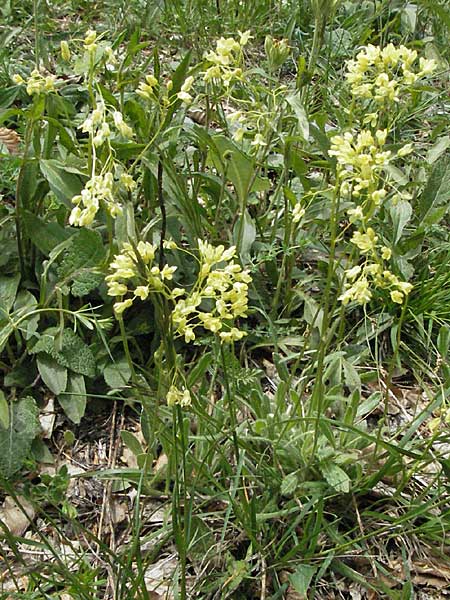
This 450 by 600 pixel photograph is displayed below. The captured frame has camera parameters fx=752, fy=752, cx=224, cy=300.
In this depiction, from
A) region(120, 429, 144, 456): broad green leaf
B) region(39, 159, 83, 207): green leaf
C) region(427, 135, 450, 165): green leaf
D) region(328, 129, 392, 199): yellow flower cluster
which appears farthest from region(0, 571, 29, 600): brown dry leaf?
region(427, 135, 450, 165): green leaf

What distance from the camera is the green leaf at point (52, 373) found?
211 centimetres

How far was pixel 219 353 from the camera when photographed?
6.88 ft

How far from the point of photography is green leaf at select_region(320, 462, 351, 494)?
1787 mm

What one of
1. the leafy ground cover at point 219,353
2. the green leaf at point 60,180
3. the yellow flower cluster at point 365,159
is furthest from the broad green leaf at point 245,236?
the yellow flower cluster at point 365,159

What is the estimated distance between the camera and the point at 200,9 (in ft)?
11.2

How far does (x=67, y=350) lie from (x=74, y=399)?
0.46ft

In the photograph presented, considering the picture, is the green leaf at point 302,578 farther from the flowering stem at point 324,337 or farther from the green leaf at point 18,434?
the green leaf at point 18,434

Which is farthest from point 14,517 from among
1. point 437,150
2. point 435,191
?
point 437,150

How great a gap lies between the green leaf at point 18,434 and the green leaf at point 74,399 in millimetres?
83

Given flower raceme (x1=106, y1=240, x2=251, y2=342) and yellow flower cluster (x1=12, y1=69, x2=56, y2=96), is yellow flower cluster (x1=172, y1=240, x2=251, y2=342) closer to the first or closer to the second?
flower raceme (x1=106, y1=240, x2=251, y2=342)

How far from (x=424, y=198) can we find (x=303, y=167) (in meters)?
0.46

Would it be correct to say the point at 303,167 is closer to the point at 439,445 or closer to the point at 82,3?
the point at 439,445

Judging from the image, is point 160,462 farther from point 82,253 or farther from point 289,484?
point 82,253

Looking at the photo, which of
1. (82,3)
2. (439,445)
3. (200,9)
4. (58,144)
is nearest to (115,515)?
(439,445)
